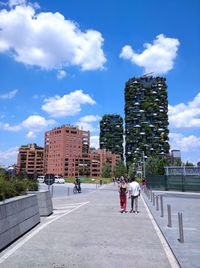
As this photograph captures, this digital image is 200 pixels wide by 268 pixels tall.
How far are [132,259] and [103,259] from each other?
592 mm

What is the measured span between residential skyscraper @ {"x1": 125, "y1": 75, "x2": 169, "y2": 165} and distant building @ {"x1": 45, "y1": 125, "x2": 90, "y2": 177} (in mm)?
28623

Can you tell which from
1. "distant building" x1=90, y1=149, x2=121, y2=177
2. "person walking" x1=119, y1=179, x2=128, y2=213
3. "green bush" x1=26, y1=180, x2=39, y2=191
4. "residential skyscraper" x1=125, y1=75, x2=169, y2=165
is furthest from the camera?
"distant building" x1=90, y1=149, x2=121, y2=177

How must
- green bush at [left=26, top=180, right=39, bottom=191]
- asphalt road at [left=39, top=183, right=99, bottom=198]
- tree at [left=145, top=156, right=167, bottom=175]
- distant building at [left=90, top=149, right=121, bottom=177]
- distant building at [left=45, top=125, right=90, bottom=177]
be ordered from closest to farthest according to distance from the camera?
green bush at [left=26, top=180, right=39, bottom=191] → asphalt road at [left=39, top=183, right=99, bottom=198] → tree at [left=145, top=156, right=167, bottom=175] → distant building at [left=45, top=125, right=90, bottom=177] → distant building at [left=90, top=149, right=121, bottom=177]

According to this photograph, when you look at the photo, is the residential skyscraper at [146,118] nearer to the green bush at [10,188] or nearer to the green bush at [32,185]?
the green bush at [32,185]

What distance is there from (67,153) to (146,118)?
4319cm

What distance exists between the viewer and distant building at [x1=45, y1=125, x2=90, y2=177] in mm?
164500

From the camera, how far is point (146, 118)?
5827 inches

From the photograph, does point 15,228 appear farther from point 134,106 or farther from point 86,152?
point 86,152

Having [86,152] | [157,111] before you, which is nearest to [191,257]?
[157,111]

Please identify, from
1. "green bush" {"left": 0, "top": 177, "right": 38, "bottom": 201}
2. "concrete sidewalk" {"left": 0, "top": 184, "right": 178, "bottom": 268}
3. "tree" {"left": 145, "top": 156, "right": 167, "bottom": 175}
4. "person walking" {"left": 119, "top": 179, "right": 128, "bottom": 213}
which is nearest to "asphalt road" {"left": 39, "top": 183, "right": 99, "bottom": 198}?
"person walking" {"left": 119, "top": 179, "right": 128, "bottom": 213}

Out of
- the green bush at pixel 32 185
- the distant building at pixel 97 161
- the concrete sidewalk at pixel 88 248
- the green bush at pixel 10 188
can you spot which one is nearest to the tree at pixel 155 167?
the green bush at pixel 32 185

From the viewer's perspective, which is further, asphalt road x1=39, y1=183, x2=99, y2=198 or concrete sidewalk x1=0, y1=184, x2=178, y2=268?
asphalt road x1=39, y1=183, x2=99, y2=198

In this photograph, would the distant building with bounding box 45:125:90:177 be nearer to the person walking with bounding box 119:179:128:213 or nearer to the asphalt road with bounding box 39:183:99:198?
the asphalt road with bounding box 39:183:99:198

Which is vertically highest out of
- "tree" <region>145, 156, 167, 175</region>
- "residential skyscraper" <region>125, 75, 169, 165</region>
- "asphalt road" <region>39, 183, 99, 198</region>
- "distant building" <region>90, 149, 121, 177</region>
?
"residential skyscraper" <region>125, 75, 169, 165</region>
